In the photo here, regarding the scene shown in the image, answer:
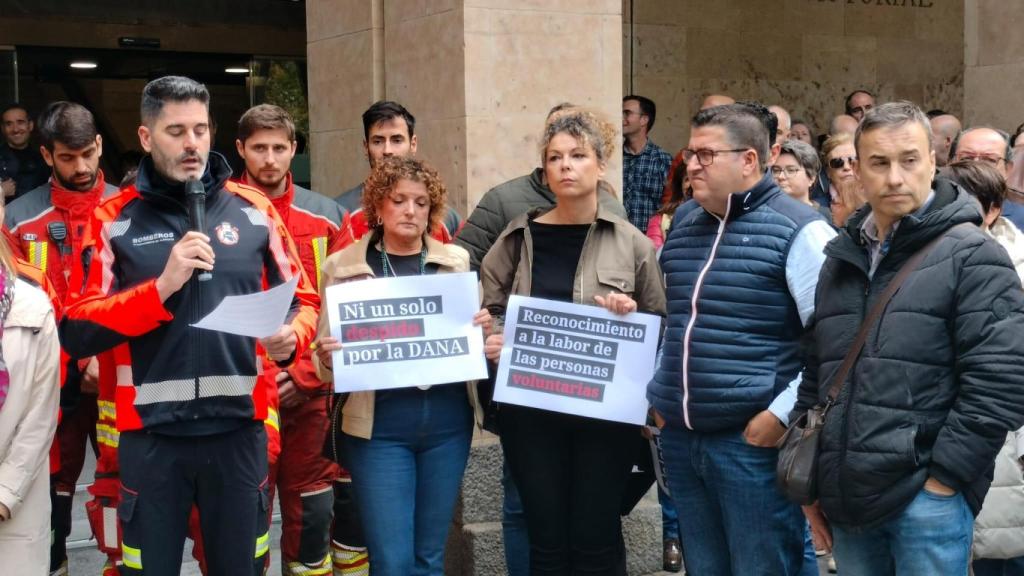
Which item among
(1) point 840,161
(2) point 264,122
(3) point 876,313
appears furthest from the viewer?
(1) point 840,161

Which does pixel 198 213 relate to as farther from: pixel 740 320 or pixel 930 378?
pixel 930 378

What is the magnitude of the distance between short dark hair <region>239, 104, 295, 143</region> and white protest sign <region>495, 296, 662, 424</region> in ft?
5.32

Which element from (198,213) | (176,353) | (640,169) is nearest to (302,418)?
(176,353)

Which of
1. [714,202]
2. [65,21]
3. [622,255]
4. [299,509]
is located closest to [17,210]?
[299,509]

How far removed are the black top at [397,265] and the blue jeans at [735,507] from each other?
118 cm

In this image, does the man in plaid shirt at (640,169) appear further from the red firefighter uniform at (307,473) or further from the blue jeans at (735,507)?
the blue jeans at (735,507)

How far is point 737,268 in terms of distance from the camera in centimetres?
466

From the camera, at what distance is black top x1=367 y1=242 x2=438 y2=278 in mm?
5281

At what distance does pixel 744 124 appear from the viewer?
4742 millimetres

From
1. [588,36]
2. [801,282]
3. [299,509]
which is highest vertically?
[588,36]

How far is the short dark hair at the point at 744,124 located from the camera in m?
4.73

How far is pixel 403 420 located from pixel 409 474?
209 mm

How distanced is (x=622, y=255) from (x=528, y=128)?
1.79 metres

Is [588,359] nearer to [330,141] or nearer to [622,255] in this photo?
[622,255]
